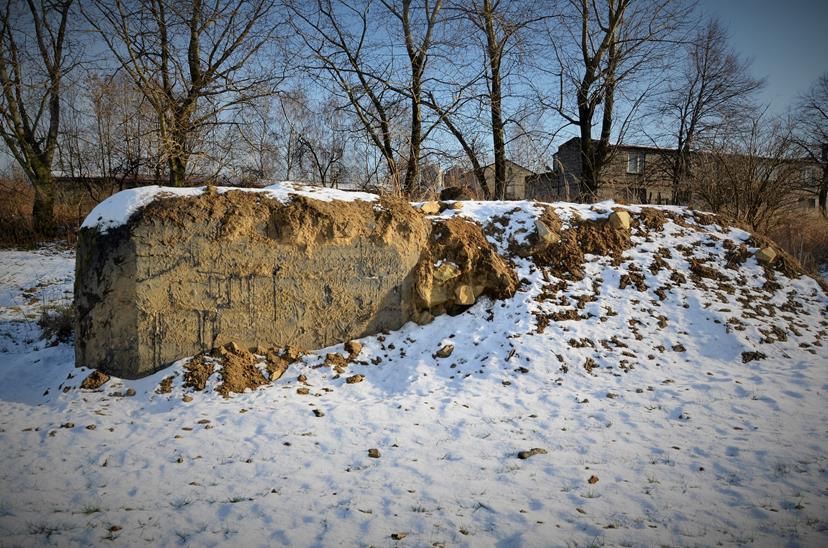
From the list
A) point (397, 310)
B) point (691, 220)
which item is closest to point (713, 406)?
point (397, 310)

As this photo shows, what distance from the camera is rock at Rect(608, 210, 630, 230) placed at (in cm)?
768

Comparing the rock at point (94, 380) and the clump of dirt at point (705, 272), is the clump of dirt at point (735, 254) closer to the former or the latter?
the clump of dirt at point (705, 272)

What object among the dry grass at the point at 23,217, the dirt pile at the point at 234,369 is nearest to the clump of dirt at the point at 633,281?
the dirt pile at the point at 234,369

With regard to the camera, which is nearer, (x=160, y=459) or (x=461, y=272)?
(x=160, y=459)

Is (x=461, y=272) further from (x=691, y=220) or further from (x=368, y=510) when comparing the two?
(x=691, y=220)

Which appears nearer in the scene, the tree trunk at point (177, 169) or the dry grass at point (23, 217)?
the tree trunk at point (177, 169)

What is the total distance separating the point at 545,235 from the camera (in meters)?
Result: 7.16

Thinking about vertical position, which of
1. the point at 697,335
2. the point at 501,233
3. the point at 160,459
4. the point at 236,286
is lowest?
the point at 160,459

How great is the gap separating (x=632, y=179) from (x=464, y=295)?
17342 millimetres

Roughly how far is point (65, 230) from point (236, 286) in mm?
12498

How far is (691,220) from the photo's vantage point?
838cm

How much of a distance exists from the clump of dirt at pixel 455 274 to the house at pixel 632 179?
544 cm

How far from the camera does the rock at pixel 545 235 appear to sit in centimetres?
716

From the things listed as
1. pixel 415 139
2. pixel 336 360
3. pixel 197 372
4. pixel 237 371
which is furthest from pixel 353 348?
pixel 415 139
